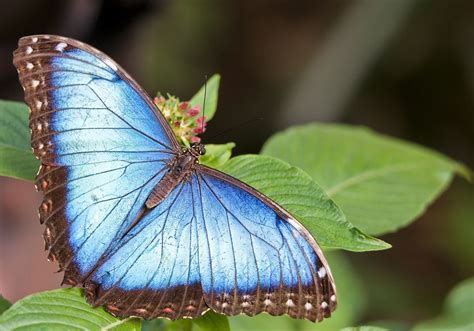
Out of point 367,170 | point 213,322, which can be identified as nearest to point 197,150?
point 213,322

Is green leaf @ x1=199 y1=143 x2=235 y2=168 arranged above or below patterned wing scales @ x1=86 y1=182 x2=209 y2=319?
above

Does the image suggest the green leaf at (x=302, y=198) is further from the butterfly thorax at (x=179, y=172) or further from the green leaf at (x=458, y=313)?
the green leaf at (x=458, y=313)

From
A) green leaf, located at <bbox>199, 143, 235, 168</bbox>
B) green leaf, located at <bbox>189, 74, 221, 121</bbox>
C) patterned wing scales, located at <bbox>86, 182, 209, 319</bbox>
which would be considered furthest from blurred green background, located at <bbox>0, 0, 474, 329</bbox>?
patterned wing scales, located at <bbox>86, 182, 209, 319</bbox>

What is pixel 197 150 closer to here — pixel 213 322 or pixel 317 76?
pixel 213 322

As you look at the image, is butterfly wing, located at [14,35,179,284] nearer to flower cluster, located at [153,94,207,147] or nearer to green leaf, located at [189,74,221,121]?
flower cluster, located at [153,94,207,147]

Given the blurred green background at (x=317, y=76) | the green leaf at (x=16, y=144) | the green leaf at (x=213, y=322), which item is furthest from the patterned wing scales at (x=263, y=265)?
the blurred green background at (x=317, y=76)

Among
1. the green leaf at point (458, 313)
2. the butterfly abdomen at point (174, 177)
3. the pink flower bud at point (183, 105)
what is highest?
the pink flower bud at point (183, 105)

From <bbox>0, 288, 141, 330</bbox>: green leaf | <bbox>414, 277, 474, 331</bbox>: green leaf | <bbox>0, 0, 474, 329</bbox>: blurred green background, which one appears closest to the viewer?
<bbox>0, 288, 141, 330</bbox>: green leaf
